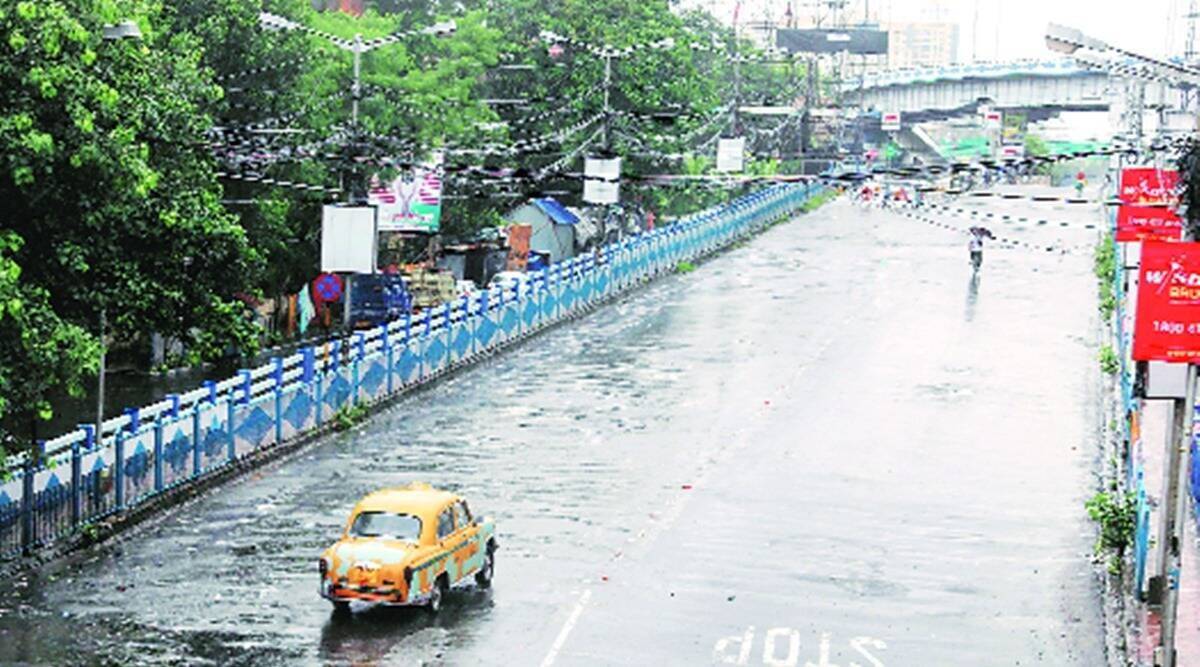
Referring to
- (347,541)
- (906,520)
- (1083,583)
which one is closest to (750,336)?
(906,520)

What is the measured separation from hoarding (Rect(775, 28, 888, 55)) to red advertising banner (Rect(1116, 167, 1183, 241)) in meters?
113

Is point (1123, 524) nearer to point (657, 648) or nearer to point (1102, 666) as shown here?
point (1102, 666)

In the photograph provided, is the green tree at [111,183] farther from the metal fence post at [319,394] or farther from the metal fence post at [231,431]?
the metal fence post at [319,394]

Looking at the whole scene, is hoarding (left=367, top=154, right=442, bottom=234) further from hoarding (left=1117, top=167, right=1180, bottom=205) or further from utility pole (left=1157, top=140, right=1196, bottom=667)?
utility pole (left=1157, top=140, right=1196, bottom=667)

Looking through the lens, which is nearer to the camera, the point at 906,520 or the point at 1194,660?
the point at 1194,660

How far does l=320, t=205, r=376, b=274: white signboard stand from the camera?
40.8 meters

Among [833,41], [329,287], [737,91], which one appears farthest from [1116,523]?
[833,41]

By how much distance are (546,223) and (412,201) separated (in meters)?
22.6

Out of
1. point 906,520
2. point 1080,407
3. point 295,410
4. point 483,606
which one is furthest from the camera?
point 1080,407

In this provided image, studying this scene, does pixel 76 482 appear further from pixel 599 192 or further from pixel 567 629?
pixel 599 192

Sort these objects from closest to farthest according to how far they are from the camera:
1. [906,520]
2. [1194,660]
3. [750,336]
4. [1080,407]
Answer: [1194,660], [906,520], [1080,407], [750,336]

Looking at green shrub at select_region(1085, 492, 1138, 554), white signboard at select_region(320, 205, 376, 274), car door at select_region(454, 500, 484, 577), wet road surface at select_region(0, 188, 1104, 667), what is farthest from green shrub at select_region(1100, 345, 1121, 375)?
car door at select_region(454, 500, 484, 577)

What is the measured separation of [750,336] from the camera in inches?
2180

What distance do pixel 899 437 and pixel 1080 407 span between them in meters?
6.16
